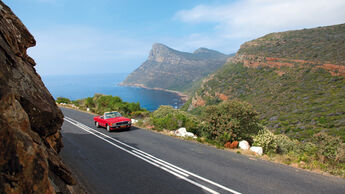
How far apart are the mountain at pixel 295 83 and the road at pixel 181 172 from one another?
51.5 feet

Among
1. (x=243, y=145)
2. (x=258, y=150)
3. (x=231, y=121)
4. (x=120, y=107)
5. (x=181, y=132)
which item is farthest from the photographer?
(x=120, y=107)

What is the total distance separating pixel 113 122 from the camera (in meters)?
14.0

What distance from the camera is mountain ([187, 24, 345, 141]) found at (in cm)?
2334

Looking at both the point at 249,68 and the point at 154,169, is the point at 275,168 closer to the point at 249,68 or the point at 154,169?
the point at 154,169

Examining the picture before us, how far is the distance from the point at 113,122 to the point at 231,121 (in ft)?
26.9

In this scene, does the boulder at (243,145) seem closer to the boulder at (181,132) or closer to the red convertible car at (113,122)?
the boulder at (181,132)

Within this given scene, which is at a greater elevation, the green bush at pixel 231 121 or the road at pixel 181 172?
the green bush at pixel 231 121

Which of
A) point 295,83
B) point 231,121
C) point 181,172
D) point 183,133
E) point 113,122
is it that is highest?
point 295,83

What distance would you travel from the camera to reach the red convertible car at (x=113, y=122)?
1402cm

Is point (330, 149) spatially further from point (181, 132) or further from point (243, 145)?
point (181, 132)

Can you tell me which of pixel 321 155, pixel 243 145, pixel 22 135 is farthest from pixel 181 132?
pixel 22 135

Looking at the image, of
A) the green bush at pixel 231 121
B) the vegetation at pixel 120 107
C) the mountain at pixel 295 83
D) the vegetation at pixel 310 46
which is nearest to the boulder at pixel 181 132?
the green bush at pixel 231 121

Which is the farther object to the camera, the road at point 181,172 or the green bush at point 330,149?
the green bush at point 330,149

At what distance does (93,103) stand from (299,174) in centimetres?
3063
